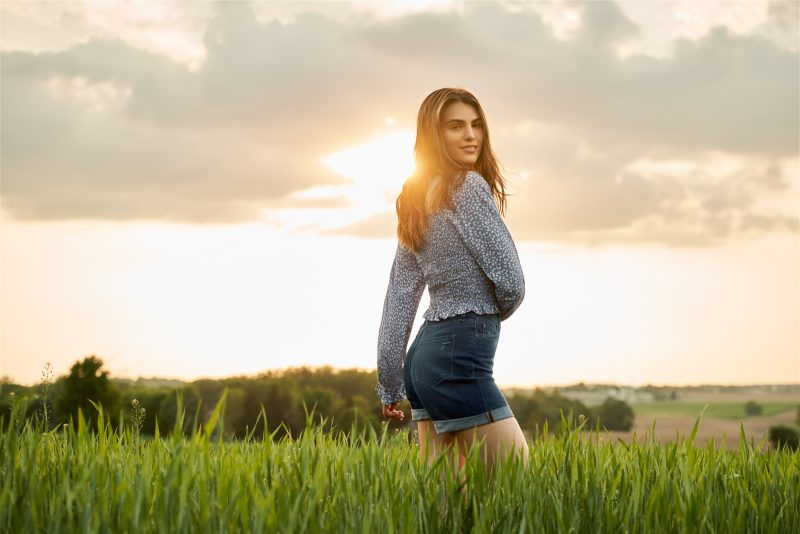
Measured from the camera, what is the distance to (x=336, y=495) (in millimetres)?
3482

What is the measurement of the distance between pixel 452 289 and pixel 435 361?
0.38 metres

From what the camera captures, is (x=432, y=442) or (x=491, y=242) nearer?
(x=491, y=242)

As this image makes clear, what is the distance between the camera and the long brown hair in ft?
13.4

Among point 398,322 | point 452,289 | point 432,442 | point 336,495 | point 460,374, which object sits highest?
point 452,289

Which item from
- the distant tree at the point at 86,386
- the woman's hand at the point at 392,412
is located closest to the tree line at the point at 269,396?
the distant tree at the point at 86,386

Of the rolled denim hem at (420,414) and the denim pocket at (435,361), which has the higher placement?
the denim pocket at (435,361)

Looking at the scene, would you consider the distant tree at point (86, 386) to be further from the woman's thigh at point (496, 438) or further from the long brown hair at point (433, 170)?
the woman's thigh at point (496, 438)

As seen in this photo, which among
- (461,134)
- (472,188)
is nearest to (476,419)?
(472,188)

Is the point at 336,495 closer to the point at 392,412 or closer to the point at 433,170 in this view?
the point at 392,412

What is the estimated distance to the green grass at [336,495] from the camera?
2.96 meters

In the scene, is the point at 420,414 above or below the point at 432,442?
above

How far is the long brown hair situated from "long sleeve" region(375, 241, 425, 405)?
0.58 feet

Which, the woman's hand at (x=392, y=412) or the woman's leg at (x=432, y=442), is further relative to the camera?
the woman's hand at (x=392, y=412)

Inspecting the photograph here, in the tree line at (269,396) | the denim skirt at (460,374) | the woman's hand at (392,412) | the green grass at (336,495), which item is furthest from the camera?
the tree line at (269,396)
